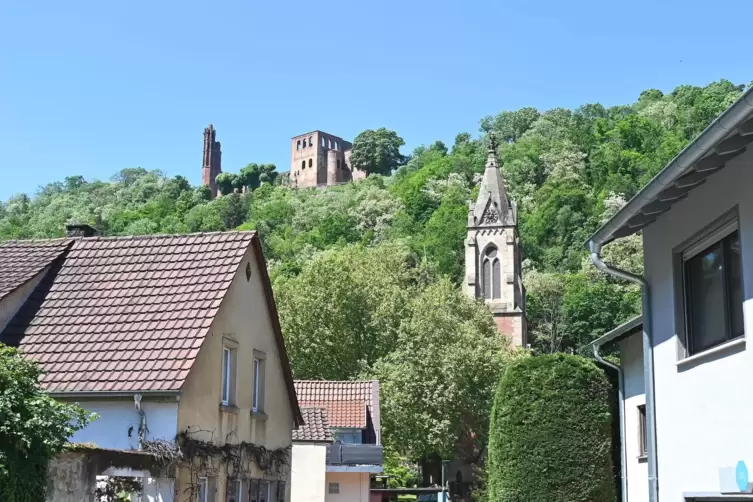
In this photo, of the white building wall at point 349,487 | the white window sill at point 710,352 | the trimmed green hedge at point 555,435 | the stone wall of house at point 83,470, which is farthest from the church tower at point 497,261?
the white window sill at point 710,352

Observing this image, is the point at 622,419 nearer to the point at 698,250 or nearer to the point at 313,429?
the point at 698,250

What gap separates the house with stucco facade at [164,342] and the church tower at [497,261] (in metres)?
57.1

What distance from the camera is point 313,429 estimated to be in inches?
1060

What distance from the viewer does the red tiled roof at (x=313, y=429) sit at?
86.6ft

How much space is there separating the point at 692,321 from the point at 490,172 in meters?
73.7

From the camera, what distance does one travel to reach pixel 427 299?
178ft

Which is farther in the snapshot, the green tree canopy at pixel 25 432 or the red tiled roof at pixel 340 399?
the red tiled roof at pixel 340 399

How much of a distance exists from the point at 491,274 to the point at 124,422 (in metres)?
65.0

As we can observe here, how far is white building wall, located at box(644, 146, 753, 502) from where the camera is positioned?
8180 mm

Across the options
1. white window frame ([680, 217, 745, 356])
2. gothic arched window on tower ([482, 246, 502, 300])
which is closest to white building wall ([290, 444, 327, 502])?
white window frame ([680, 217, 745, 356])

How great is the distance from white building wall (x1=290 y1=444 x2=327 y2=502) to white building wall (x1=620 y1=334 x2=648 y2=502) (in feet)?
33.0

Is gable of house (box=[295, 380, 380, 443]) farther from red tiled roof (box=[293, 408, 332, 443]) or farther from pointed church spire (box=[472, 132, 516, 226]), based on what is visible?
pointed church spire (box=[472, 132, 516, 226])

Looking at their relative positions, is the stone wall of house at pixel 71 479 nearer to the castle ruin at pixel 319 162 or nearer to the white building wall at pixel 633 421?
the white building wall at pixel 633 421

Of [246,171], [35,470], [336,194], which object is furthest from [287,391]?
[246,171]
